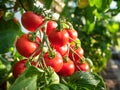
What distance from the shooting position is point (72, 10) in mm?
2539

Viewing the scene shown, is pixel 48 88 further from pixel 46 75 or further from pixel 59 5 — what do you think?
pixel 59 5

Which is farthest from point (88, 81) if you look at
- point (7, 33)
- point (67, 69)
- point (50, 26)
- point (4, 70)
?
point (4, 70)

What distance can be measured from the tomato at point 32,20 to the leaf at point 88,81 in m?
0.17

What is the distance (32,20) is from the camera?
1062mm

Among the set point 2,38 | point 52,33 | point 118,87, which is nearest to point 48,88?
point 52,33

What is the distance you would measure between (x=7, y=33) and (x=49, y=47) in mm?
274

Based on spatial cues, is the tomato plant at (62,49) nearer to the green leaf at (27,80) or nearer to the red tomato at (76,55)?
the red tomato at (76,55)

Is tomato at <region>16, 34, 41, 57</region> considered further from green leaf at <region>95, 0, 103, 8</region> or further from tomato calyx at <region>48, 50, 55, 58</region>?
green leaf at <region>95, 0, 103, 8</region>

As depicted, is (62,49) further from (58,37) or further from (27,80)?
(27,80)

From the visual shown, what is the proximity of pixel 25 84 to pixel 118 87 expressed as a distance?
3002 mm

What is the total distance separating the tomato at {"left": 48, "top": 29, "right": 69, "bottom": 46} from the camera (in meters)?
0.98

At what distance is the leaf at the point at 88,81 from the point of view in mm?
982

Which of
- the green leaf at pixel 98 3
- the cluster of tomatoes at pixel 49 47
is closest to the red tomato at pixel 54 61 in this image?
the cluster of tomatoes at pixel 49 47

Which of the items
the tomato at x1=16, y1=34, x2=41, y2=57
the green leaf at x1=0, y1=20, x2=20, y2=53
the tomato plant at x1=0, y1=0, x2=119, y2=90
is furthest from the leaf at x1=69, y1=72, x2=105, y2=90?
the green leaf at x1=0, y1=20, x2=20, y2=53
